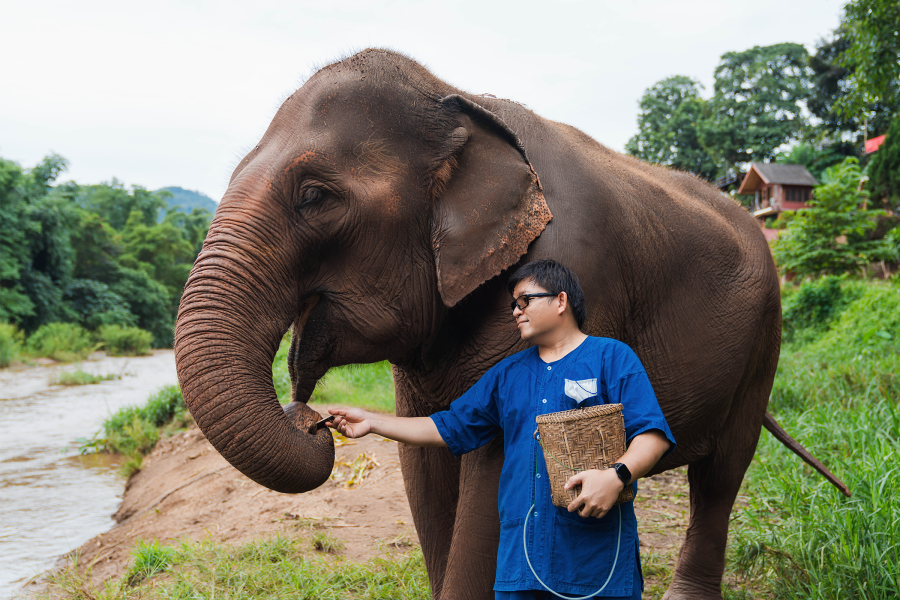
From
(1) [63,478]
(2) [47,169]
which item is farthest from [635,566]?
(2) [47,169]

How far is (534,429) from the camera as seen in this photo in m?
1.87

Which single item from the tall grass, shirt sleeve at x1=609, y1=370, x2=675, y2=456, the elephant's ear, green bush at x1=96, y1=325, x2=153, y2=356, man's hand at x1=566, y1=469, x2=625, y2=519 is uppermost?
the elephant's ear

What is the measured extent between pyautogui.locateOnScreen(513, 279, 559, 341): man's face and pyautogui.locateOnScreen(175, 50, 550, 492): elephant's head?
0.94ft

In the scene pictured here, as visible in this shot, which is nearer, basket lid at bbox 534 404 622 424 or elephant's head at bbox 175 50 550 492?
basket lid at bbox 534 404 622 424

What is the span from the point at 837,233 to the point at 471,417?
2131 centimetres

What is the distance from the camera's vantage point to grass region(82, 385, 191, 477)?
34.2 feet

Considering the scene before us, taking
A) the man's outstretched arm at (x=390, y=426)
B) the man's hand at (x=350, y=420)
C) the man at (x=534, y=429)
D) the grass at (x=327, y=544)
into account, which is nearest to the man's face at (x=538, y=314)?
the man at (x=534, y=429)

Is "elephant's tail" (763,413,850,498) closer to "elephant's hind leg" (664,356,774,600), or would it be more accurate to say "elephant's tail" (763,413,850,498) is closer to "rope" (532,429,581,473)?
"elephant's hind leg" (664,356,774,600)

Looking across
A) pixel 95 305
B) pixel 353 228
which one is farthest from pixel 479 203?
pixel 95 305

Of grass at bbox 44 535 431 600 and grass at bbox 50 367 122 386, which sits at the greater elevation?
grass at bbox 44 535 431 600

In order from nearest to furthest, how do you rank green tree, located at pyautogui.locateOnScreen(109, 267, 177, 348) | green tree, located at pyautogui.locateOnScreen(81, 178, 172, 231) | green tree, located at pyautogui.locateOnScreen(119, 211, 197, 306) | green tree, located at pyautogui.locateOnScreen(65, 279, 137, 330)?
1. green tree, located at pyautogui.locateOnScreen(65, 279, 137, 330)
2. green tree, located at pyautogui.locateOnScreen(109, 267, 177, 348)
3. green tree, located at pyautogui.locateOnScreen(119, 211, 197, 306)
4. green tree, located at pyautogui.locateOnScreen(81, 178, 172, 231)

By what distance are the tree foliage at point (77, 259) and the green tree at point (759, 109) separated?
37628 millimetres

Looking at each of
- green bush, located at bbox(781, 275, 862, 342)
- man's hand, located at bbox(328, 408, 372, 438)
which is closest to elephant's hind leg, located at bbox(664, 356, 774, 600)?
man's hand, located at bbox(328, 408, 372, 438)

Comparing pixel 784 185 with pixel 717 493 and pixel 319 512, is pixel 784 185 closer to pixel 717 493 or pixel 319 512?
pixel 319 512
